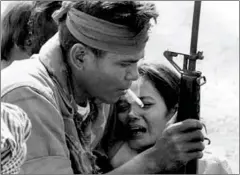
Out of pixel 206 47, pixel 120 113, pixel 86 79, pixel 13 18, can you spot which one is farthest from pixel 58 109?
pixel 206 47

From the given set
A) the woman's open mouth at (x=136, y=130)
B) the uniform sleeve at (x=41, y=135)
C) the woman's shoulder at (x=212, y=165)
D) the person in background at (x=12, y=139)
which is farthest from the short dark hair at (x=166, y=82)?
the person in background at (x=12, y=139)

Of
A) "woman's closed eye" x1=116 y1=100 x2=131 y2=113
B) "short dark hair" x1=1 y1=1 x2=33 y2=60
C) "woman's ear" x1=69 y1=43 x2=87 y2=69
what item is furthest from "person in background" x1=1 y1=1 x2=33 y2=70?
"woman's ear" x1=69 y1=43 x2=87 y2=69

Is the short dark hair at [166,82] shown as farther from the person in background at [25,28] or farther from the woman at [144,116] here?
the person in background at [25,28]

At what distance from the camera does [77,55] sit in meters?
3.48

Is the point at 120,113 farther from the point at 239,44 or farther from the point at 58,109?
the point at 239,44

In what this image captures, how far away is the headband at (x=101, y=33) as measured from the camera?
3.43 m

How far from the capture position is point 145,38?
3.58m

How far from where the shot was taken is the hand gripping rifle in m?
3.47

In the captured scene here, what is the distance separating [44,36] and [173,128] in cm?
131

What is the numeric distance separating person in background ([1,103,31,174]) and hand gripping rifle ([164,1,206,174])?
4.82ft

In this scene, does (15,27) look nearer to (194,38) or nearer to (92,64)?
(92,64)

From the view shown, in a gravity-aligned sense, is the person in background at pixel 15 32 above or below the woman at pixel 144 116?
above

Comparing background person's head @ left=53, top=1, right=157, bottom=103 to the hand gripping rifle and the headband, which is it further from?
the hand gripping rifle

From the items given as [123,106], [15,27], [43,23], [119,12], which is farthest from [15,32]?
[119,12]
